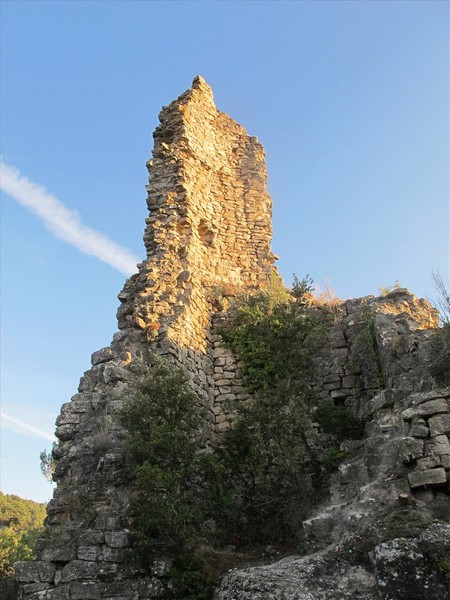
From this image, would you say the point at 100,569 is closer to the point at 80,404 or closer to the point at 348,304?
the point at 80,404

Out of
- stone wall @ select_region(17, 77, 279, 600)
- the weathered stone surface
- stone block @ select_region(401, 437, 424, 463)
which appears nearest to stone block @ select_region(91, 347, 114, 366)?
stone wall @ select_region(17, 77, 279, 600)

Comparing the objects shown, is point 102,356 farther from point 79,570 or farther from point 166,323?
point 79,570

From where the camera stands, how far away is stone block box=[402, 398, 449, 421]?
20.4 ft

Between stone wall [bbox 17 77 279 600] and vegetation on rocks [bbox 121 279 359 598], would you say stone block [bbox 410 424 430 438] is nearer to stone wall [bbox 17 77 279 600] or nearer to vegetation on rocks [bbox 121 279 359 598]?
vegetation on rocks [bbox 121 279 359 598]

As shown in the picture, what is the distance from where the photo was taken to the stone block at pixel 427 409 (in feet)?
20.4

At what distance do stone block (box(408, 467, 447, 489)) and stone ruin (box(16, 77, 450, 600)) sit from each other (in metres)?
0.01

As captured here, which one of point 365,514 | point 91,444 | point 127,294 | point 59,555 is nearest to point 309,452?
point 365,514

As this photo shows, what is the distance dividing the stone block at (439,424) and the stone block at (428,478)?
0.47 metres

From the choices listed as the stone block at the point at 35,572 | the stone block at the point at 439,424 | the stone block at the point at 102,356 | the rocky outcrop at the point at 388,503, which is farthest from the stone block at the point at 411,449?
the stone block at the point at 102,356

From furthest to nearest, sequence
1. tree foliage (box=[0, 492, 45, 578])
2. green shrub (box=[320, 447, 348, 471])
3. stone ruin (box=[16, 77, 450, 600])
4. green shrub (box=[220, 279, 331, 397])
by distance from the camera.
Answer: tree foliage (box=[0, 492, 45, 578]) → green shrub (box=[220, 279, 331, 397]) → green shrub (box=[320, 447, 348, 471]) → stone ruin (box=[16, 77, 450, 600])

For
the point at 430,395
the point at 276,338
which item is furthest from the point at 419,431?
the point at 276,338

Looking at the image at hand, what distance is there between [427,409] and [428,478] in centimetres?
91

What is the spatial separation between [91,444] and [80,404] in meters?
0.92

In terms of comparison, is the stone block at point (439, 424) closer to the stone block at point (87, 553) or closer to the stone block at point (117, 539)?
the stone block at point (117, 539)
